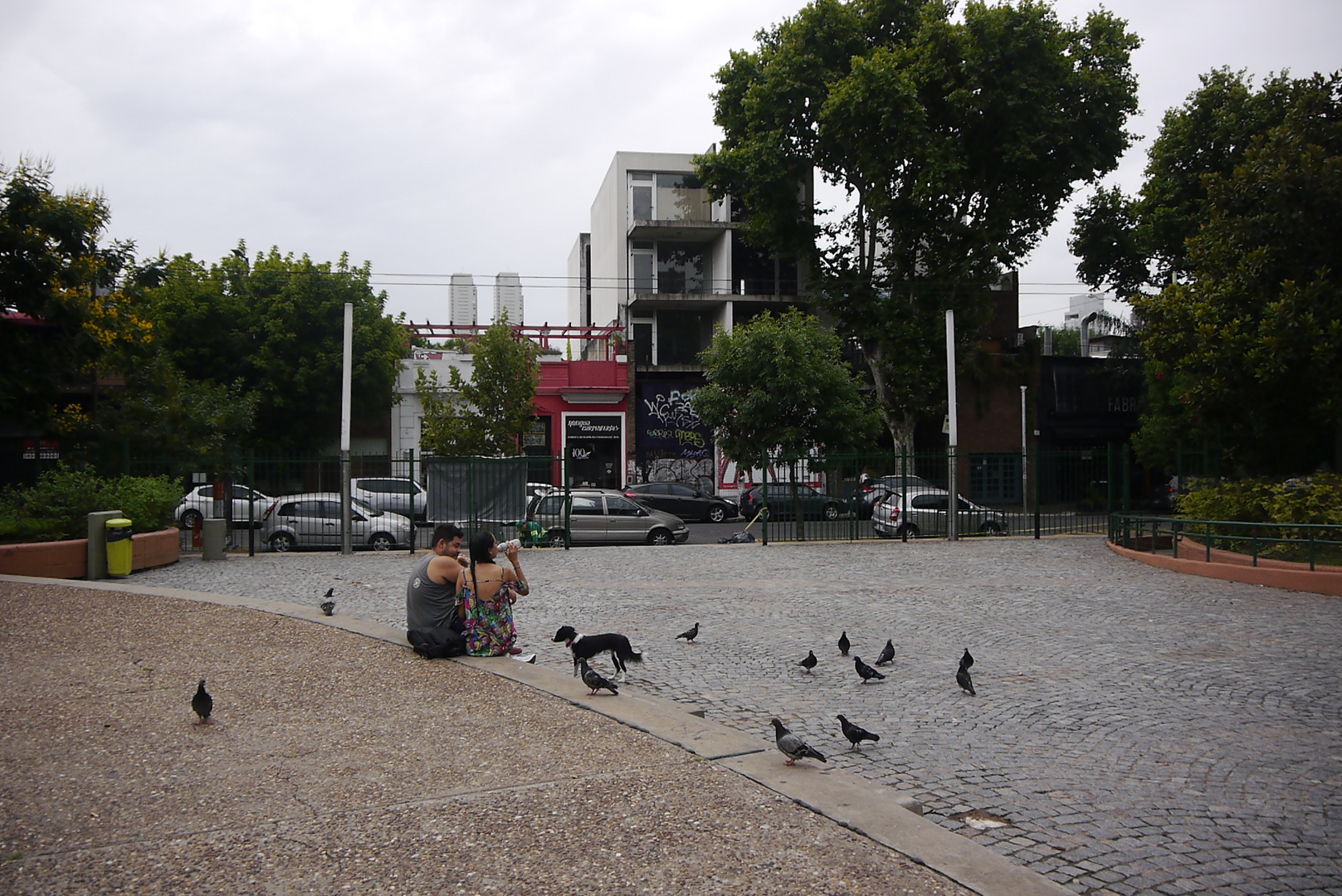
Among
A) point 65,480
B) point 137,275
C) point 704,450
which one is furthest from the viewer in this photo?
point 704,450

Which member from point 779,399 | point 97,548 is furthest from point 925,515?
point 97,548

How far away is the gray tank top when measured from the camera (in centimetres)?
867

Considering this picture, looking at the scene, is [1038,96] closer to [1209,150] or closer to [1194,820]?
[1209,150]

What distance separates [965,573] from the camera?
16.0 meters

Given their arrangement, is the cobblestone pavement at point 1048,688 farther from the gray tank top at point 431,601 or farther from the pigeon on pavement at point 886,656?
the gray tank top at point 431,601

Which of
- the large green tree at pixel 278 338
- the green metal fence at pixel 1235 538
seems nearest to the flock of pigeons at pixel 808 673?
the green metal fence at pixel 1235 538

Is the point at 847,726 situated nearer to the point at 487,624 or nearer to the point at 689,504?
the point at 487,624

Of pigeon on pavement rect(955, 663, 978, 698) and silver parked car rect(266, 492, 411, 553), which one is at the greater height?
silver parked car rect(266, 492, 411, 553)

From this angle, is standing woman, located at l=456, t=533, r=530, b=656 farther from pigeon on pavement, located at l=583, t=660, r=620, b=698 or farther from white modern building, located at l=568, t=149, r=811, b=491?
white modern building, located at l=568, t=149, r=811, b=491

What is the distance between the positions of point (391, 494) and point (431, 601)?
43.7ft

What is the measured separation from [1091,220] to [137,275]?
31361 millimetres

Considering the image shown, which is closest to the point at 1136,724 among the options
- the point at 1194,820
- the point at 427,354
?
the point at 1194,820

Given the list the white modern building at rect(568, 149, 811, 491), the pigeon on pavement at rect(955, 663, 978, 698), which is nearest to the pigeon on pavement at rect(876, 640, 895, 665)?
the pigeon on pavement at rect(955, 663, 978, 698)

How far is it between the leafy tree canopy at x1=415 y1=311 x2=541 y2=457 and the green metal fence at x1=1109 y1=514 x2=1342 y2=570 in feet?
65.5
